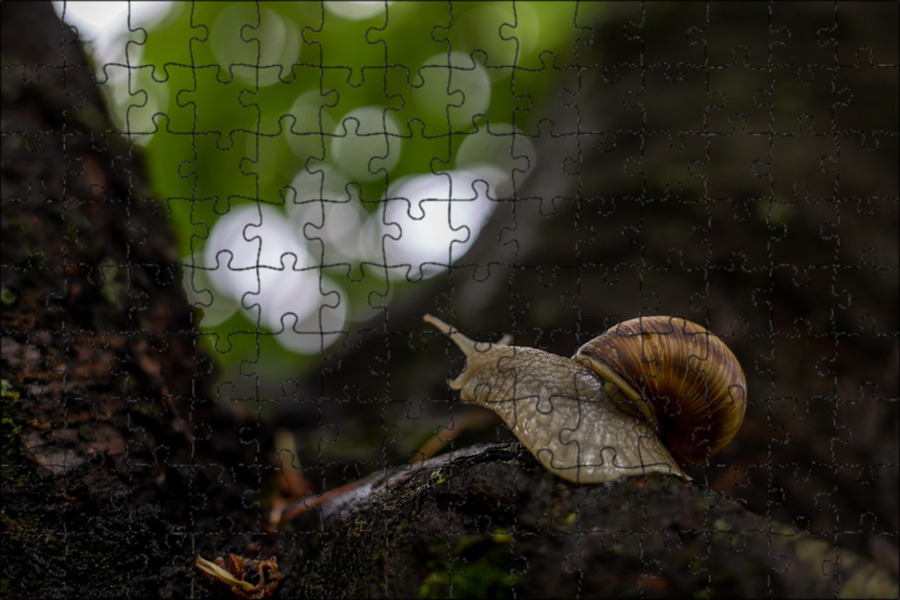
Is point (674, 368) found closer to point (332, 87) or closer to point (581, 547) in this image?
point (581, 547)

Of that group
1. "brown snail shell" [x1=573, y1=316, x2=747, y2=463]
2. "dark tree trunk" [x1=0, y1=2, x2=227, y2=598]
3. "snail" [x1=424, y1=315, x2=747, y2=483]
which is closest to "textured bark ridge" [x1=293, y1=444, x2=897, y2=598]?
"snail" [x1=424, y1=315, x2=747, y2=483]

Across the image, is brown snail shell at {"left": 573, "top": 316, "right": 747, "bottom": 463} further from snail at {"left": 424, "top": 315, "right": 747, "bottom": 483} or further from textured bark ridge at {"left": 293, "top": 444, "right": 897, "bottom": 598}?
textured bark ridge at {"left": 293, "top": 444, "right": 897, "bottom": 598}

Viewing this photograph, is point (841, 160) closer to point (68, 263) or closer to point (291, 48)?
point (68, 263)

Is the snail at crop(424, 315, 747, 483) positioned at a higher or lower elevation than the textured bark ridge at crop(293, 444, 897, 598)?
higher

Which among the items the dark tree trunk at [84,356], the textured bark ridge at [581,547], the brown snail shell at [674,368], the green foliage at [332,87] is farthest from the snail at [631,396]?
the green foliage at [332,87]
